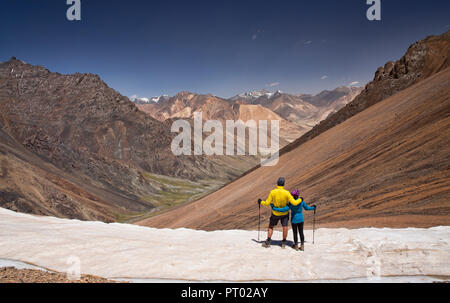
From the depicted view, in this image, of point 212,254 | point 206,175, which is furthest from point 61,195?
point 206,175

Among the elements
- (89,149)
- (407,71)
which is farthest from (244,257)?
(89,149)

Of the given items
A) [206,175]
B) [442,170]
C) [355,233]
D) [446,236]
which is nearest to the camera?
[446,236]

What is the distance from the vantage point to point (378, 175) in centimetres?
1466

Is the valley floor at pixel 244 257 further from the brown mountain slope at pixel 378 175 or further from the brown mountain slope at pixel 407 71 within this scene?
the brown mountain slope at pixel 407 71

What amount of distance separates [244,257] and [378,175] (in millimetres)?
10587

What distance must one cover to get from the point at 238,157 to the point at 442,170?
146061mm

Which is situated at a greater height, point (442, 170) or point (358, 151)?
point (358, 151)

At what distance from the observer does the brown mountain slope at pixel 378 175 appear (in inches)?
445

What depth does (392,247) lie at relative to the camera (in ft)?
23.2

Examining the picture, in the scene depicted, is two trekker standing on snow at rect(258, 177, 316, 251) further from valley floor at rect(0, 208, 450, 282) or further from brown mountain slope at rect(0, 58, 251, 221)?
brown mountain slope at rect(0, 58, 251, 221)

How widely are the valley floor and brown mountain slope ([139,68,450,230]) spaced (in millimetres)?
3008

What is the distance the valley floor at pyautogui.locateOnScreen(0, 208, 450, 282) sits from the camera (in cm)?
596

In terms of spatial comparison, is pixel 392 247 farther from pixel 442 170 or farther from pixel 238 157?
pixel 238 157

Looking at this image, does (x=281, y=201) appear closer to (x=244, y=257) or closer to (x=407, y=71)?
(x=244, y=257)
